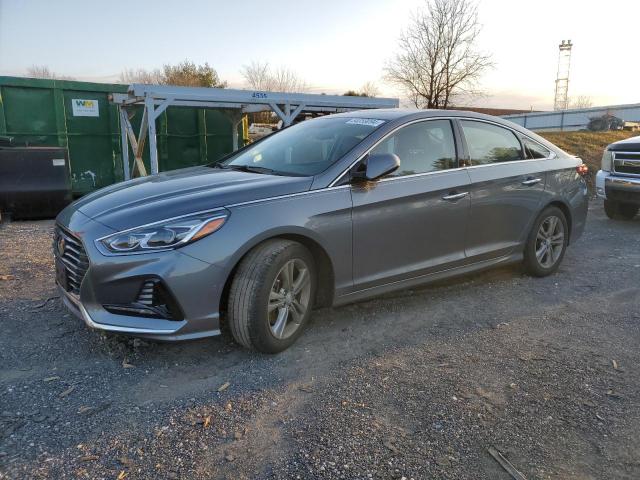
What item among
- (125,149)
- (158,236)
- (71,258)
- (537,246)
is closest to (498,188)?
(537,246)

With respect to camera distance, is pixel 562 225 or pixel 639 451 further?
pixel 562 225

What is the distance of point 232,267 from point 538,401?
1897mm

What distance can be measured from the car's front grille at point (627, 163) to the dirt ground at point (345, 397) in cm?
423

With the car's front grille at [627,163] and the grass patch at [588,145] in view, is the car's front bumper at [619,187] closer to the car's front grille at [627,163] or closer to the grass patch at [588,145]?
the car's front grille at [627,163]

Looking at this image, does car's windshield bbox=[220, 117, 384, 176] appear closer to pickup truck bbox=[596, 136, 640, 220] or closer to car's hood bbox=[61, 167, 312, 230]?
car's hood bbox=[61, 167, 312, 230]

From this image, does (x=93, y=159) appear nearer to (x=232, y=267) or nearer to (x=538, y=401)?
(x=232, y=267)

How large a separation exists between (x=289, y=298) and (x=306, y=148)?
4.23 ft

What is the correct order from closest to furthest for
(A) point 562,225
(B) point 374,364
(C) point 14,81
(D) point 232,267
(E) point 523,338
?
(D) point 232,267
(B) point 374,364
(E) point 523,338
(A) point 562,225
(C) point 14,81

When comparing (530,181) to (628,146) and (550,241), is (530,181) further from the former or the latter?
(628,146)

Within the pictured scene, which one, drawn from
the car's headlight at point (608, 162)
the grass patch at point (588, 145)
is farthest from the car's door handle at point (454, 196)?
the grass patch at point (588, 145)

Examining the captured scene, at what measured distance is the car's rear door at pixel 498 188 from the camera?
4.39 m

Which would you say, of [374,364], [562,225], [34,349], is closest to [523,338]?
[374,364]

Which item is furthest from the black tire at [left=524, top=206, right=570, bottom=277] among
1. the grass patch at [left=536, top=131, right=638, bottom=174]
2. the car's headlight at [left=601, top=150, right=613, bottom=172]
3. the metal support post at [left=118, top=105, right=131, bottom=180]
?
the grass patch at [left=536, top=131, right=638, bottom=174]

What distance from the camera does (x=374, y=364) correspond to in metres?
3.29
